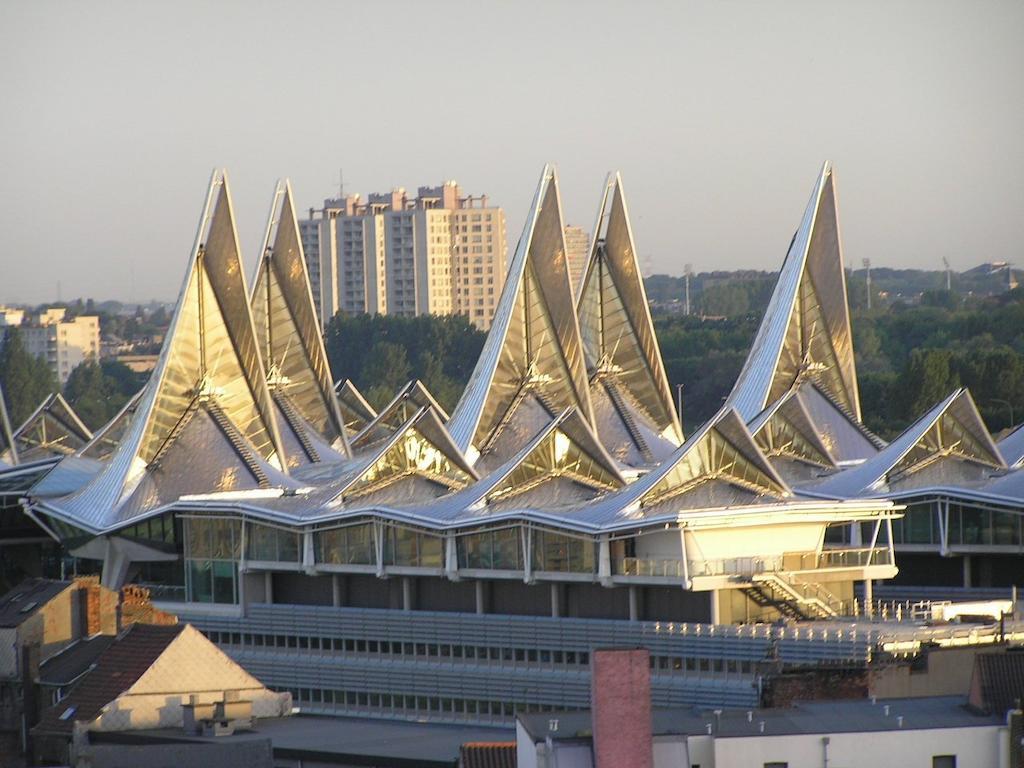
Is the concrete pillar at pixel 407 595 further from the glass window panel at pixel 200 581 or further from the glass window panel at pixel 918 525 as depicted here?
the glass window panel at pixel 918 525

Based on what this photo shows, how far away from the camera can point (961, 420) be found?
254 ft

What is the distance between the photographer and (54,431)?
100375 mm

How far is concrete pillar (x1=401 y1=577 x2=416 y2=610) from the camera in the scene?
70.6 meters

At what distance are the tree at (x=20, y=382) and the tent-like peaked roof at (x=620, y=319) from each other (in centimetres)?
8549

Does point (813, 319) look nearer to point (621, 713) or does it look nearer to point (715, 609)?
point (715, 609)

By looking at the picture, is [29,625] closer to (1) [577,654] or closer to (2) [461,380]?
(1) [577,654]

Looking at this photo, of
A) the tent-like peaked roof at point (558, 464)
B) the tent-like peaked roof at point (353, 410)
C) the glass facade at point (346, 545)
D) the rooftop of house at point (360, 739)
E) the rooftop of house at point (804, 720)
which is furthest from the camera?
the tent-like peaked roof at point (353, 410)

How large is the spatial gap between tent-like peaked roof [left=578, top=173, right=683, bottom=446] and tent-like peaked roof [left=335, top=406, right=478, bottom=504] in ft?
57.6

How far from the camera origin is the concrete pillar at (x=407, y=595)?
232ft

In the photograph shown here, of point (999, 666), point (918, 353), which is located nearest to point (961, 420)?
point (999, 666)

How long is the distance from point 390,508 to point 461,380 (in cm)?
12230

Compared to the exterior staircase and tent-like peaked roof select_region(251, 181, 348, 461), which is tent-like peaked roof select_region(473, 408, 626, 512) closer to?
the exterior staircase

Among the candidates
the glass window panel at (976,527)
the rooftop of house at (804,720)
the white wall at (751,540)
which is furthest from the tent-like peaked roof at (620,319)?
the rooftop of house at (804,720)

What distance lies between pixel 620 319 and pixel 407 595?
80.5 ft
